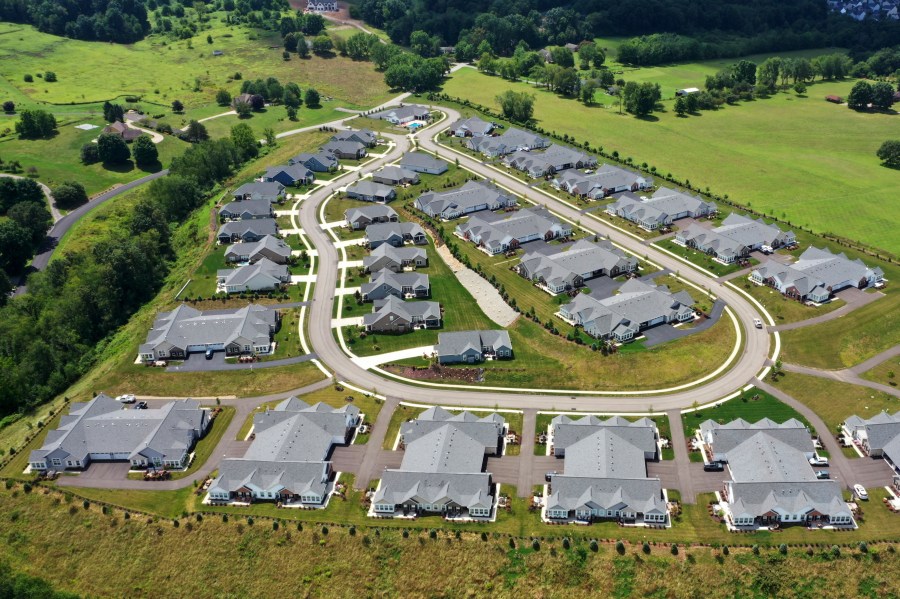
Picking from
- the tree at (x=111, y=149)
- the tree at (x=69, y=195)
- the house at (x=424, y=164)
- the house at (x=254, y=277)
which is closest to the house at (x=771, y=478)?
the house at (x=254, y=277)

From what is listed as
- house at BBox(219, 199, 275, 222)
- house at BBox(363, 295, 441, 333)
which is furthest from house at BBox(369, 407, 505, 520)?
house at BBox(219, 199, 275, 222)

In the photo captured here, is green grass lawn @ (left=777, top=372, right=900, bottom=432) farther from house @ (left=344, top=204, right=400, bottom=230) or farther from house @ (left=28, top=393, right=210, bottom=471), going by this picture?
house @ (left=344, top=204, right=400, bottom=230)

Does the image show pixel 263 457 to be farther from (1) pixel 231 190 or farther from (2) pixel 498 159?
(2) pixel 498 159

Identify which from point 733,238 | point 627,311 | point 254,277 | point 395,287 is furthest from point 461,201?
point 627,311

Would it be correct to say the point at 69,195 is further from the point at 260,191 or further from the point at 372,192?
the point at 372,192

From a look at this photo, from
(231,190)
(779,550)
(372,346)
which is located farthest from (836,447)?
(231,190)

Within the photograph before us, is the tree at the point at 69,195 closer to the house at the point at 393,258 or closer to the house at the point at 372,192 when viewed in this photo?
the house at the point at 372,192
